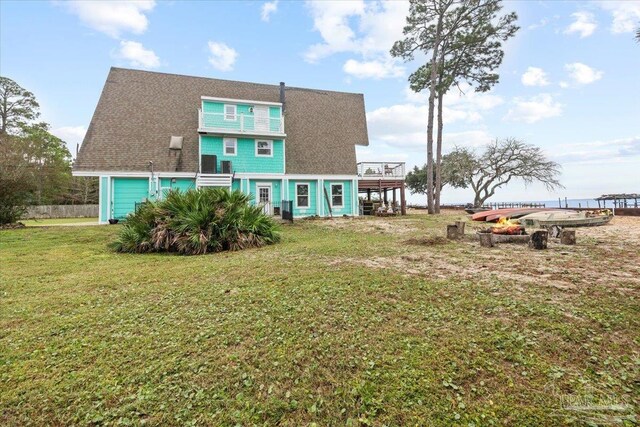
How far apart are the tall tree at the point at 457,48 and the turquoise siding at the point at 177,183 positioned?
15.6 metres

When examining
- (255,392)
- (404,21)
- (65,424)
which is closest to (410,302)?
(255,392)

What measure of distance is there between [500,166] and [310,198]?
74.7 feet

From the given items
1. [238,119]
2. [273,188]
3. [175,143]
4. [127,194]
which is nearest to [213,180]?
[175,143]

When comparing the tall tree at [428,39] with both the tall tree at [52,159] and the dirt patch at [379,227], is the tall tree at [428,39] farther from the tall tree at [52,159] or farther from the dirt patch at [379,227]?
the tall tree at [52,159]

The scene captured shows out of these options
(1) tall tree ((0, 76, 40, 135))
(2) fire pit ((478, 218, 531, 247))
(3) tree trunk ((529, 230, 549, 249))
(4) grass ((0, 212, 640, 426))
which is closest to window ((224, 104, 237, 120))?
(4) grass ((0, 212, 640, 426))

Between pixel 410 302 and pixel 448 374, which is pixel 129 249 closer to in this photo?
pixel 410 302

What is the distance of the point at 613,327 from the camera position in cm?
283

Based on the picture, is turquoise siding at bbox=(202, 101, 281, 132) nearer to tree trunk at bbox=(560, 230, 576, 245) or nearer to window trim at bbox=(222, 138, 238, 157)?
window trim at bbox=(222, 138, 238, 157)

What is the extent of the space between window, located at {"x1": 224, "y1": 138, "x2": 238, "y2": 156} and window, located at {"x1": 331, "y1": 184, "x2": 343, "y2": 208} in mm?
6729

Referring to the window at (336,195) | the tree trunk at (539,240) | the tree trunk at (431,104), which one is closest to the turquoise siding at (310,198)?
the window at (336,195)

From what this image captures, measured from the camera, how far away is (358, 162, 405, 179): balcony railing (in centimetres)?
2077

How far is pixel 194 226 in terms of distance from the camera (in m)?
8.06

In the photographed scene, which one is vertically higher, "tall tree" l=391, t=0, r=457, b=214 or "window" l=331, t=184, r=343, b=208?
"tall tree" l=391, t=0, r=457, b=214

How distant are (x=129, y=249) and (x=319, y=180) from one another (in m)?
12.9
